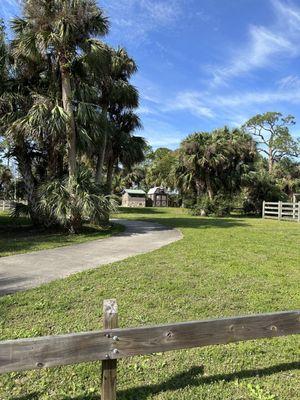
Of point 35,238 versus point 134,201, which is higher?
point 134,201

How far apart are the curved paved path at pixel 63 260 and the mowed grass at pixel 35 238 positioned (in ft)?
1.64

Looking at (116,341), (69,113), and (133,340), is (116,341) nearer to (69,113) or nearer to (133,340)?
(133,340)

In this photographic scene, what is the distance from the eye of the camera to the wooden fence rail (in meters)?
2.57

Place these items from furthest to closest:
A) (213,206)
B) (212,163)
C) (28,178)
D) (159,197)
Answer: (159,197) → (212,163) → (213,206) → (28,178)

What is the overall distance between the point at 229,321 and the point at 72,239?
9.16 meters

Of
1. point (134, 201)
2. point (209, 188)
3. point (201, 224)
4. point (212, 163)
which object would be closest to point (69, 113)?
point (201, 224)

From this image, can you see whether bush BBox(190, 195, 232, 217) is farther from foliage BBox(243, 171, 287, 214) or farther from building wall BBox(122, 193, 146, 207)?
building wall BBox(122, 193, 146, 207)

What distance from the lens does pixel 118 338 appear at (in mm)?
2797

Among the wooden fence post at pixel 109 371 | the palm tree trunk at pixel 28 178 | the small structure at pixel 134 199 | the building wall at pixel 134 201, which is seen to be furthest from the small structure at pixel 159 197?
the wooden fence post at pixel 109 371

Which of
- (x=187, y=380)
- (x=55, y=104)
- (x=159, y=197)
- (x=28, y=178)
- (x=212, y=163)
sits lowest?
(x=187, y=380)

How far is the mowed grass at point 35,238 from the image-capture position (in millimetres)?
9750

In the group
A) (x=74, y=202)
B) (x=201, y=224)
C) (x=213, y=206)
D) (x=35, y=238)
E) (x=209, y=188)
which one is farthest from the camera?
(x=209, y=188)

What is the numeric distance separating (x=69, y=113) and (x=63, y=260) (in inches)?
255

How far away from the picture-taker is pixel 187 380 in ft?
11.2
